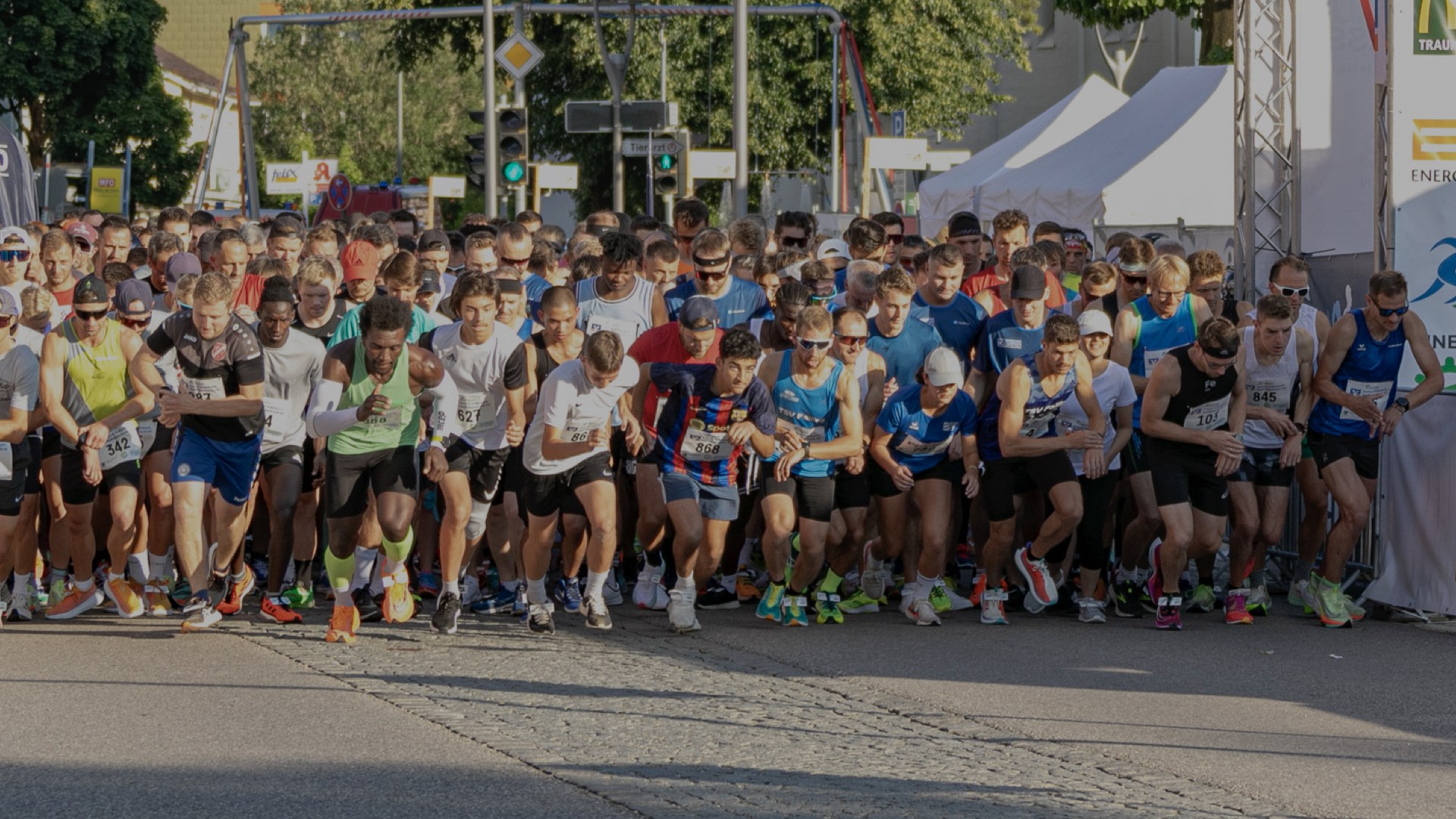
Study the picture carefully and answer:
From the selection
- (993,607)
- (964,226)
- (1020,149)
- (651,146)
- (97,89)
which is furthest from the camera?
(97,89)

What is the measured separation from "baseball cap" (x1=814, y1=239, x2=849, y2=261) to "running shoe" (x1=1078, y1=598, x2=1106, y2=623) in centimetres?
312

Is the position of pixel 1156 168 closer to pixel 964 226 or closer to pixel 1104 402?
pixel 964 226

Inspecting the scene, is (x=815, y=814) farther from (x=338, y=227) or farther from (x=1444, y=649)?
(x=338, y=227)

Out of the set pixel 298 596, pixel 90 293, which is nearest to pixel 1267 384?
pixel 298 596

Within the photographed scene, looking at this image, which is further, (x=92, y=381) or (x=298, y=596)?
(x=298, y=596)

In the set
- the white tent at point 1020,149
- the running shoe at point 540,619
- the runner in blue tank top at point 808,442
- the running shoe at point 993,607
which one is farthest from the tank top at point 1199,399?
the white tent at point 1020,149

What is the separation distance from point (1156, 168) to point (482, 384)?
15.8m

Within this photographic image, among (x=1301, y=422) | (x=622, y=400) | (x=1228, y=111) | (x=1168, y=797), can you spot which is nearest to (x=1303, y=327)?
(x=1301, y=422)

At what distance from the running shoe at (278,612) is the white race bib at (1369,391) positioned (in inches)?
224

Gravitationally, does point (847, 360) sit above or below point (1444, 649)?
above

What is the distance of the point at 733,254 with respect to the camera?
13.4 metres

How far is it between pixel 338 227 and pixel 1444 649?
8.72 metres

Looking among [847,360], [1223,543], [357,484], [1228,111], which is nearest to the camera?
[357,484]

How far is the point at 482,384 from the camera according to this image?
9.95 m
